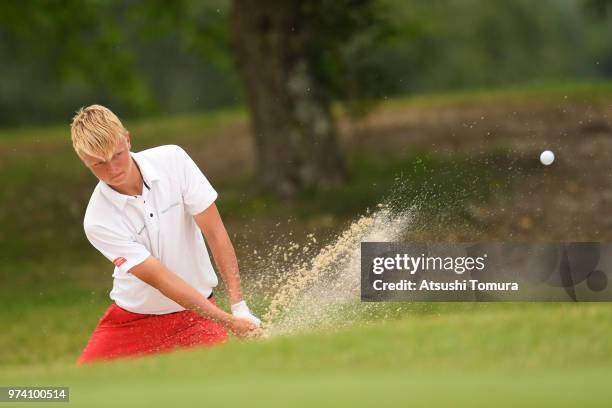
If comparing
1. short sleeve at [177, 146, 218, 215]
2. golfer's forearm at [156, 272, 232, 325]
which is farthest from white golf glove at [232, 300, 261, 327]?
short sleeve at [177, 146, 218, 215]

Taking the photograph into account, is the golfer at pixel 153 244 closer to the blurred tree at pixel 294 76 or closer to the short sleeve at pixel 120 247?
the short sleeve at pixel 120 247

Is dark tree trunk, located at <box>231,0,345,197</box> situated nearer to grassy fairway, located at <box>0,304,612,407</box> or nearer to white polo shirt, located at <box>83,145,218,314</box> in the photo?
grassy fairway, located at <box>0,304,612,407</box>

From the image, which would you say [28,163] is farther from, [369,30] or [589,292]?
[589,292]

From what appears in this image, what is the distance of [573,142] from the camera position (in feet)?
50.3

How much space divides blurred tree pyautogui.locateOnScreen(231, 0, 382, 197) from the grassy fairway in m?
6.60

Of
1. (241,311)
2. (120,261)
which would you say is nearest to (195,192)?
(120,261)

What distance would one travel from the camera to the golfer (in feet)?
17.5

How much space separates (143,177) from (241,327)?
910 mm

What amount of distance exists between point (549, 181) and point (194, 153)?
741 cm

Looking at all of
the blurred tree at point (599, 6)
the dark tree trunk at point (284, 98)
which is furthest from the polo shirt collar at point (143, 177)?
the blurred tree at point (599, 6)

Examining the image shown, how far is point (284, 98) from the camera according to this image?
1447 centimetres

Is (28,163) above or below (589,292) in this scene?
above

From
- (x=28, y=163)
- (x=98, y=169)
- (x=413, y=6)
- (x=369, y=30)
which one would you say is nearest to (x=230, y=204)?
(x=369, y=30)

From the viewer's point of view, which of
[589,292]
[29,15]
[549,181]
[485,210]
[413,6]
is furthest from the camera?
[413,6]
